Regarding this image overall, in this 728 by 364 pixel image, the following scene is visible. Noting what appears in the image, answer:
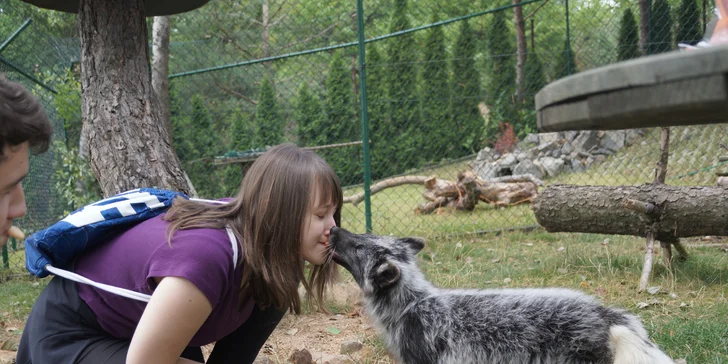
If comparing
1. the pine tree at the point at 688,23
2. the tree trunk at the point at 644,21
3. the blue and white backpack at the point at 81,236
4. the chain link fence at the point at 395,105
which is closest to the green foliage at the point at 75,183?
the chain link fence at the point at 395,105

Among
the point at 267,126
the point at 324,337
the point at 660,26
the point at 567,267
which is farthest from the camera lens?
the point at 267,126

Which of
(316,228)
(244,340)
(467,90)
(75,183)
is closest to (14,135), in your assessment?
(316,228)

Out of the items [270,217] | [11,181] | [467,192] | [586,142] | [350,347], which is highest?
[11,181]

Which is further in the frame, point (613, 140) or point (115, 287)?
point (613, 140)

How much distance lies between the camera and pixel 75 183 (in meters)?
7.73

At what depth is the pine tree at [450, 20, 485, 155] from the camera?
11.9 m

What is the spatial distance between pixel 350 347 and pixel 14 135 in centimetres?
256

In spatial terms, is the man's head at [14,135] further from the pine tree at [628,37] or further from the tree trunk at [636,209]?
the pine tree at [628,37]

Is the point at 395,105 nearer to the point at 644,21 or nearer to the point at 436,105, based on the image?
the point at 436,105

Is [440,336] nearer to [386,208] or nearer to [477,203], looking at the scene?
[386,208]

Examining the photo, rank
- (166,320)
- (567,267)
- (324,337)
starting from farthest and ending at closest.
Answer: (567,267)
(324,337)
(166,320)

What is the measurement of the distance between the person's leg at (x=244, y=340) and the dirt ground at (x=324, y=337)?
55 cm

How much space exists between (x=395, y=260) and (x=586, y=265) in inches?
104

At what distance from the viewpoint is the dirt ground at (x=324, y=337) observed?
3.62 meters
